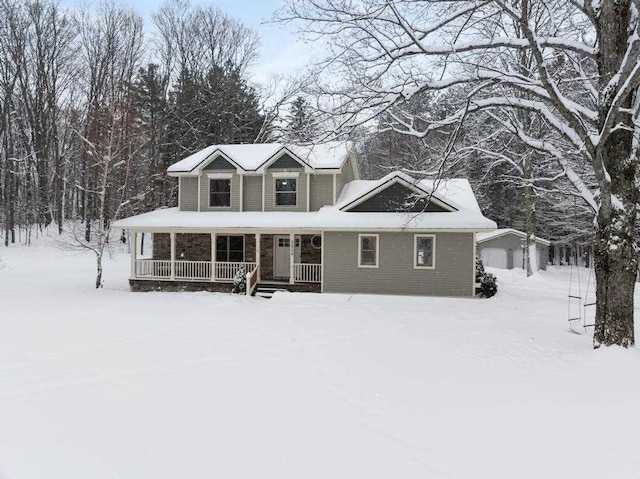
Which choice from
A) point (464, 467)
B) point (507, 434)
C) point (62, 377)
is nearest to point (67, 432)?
point (62, 377)

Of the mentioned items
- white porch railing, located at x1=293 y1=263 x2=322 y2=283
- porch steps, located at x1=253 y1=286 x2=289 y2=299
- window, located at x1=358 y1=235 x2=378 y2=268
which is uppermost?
window, located at x1=358 y1=235 x2=378 y2=268

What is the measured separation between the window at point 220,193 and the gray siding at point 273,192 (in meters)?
1.75

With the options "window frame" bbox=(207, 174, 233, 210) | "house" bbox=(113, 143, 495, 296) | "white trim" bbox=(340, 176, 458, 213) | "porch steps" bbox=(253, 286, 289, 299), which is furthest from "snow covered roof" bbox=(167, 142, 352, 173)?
"porch steps" bbox=(253, 286, 289, 299)

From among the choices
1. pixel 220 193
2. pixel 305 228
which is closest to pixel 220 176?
pixel 220 193

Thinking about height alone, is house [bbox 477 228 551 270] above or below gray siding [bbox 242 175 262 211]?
below

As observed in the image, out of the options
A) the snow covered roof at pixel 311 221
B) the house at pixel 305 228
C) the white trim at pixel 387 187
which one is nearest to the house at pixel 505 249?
the house at pixel 305 228

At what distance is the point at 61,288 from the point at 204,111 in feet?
61.2

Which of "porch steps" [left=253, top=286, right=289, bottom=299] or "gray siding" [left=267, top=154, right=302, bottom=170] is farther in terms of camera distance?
"gray siding" [left=267, top=154, right=302, bottom=170]

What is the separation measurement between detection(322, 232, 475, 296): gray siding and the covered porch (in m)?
0.94

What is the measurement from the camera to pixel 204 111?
32375 millimetres

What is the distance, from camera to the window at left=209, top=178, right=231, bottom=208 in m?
19.0

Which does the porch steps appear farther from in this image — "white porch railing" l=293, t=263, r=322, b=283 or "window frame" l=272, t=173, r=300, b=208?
"window frame" l=272, t=173, r=300, b=208

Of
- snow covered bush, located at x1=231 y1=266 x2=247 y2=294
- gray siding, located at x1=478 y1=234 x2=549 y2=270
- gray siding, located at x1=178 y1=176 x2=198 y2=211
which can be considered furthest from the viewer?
gray siding, located at x1=478 y1=234 x2=549 y2=270

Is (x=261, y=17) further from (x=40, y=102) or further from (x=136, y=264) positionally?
(x=40, y=102)
